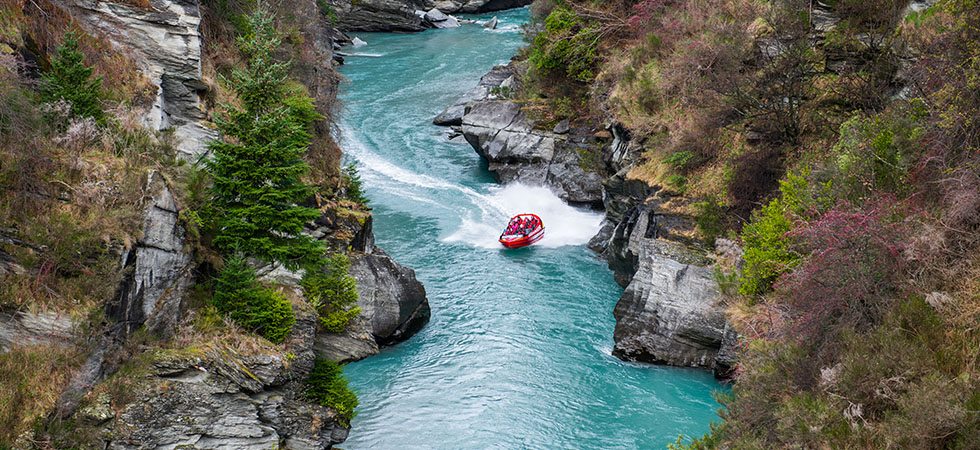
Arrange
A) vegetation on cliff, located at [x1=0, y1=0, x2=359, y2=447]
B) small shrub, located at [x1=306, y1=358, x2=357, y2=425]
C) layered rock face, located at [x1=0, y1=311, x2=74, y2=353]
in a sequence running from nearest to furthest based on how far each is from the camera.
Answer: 1. layered rock face, located at [x1=0, y1=311, x2=74, y2=353]
2. vegetation on cliff, located at [x1=0, y1=0, x2=359, y2=447]
3. small shrub, located at [x1=306, y1=358, x2=357, y2=425]

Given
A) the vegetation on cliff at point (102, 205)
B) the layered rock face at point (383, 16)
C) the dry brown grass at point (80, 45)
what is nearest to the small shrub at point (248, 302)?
the vegetation on cliff at point (102, 205)

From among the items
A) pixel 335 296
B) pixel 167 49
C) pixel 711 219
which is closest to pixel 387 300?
pixel 335 296

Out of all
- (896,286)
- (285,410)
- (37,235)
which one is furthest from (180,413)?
(896,286)

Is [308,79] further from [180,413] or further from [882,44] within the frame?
Result: [882,44]

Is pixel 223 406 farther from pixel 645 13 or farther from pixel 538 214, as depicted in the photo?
pixel 645 13

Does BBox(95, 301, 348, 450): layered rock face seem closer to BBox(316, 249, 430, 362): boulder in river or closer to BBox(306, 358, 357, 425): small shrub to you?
BBox(306, 358, 357, 425): small shrub

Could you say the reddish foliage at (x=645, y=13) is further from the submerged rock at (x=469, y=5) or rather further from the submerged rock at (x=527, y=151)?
the submerged rock at (x=469, y=5)

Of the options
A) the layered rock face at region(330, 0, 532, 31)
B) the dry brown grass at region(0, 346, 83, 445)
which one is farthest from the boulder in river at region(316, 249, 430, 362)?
the layered rock face at region(330, 0, 532, 31)
